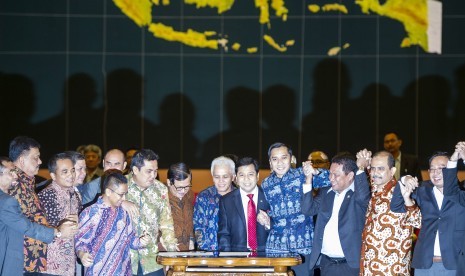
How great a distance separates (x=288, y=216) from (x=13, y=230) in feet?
5.36

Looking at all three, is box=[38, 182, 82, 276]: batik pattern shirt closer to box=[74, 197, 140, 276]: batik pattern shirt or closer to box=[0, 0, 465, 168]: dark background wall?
box=[74, 197, 140, 276]: batik pattern shirt

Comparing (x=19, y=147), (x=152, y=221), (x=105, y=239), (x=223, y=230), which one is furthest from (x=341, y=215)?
(x=19, y=147)

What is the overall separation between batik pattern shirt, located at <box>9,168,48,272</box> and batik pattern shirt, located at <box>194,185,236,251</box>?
1.02m

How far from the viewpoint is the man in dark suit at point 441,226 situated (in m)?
5.27

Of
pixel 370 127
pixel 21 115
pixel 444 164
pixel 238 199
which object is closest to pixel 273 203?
pixel 238 199

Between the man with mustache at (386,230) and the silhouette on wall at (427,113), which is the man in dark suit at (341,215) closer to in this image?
the man with mustache at (386,230)

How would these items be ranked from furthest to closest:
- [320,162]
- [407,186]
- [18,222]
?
[320,162] → [407,186] → [18,222]

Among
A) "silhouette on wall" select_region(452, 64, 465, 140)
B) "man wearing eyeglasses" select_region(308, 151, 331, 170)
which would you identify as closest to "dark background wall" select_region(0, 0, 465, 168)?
"silhouette on wall" select_region(452, 64, 465, 140)

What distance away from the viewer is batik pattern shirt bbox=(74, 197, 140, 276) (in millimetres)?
4922

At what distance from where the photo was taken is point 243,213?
551cm

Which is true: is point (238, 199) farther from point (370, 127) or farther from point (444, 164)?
point (370, 127)

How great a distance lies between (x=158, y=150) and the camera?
9.55 m

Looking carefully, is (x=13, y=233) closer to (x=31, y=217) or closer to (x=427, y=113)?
(x=31, y=217)

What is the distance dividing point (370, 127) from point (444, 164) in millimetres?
4091
